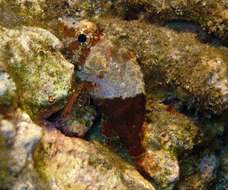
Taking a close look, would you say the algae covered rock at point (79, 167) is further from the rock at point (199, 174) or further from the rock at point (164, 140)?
the rock at point (199, 174)

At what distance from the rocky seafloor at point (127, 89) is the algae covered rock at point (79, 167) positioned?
12mm

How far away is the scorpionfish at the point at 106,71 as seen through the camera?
9.14 ft

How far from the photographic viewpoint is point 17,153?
171 cm

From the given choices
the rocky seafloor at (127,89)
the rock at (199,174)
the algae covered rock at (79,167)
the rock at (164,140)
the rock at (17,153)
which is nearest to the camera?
the rock at (17,153)

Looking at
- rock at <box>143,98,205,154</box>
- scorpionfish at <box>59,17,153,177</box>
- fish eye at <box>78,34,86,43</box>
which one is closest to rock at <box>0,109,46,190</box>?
scorpionfish at <box>59,17,153,177</box>

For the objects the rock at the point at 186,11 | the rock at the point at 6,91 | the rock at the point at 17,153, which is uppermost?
the rock at the point at 186,11

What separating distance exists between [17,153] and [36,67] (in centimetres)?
99

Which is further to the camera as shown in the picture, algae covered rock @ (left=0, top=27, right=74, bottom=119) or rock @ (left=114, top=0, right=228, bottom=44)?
rock @ (left=114, top=0, right=228, bottom=44)

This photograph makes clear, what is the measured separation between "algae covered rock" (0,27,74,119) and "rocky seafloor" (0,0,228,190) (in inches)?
0.4

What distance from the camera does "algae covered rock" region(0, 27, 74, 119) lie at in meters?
2.15

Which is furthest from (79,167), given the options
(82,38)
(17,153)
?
(82,38)

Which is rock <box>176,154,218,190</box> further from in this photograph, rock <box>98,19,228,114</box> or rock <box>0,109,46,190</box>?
rock <box>0,109,46,190</box>

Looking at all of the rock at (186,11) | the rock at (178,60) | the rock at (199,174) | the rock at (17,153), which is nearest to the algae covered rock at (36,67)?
the rock at (17,153)

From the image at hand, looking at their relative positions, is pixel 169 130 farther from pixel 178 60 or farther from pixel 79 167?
pixel 79 167
